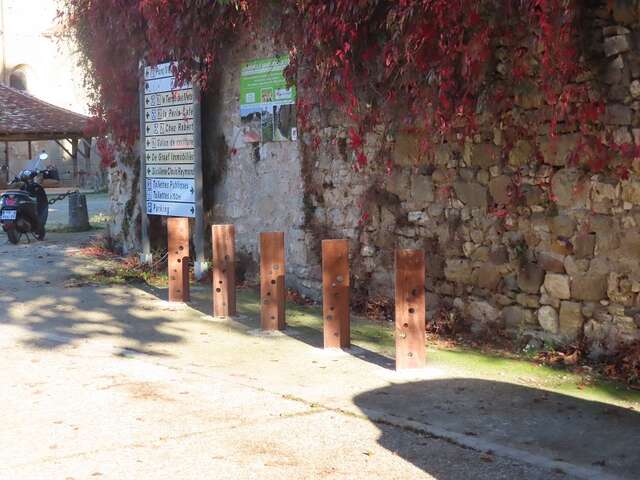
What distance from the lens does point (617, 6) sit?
21.2 ft

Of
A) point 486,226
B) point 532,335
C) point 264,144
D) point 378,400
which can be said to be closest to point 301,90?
point 264,144

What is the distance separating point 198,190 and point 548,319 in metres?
4.74

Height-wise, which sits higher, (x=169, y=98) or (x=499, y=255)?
(x=169, y=98)

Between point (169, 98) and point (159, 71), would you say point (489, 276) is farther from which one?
point (159, 71)

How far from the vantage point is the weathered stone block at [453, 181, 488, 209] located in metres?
7.64

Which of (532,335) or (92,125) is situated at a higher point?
(92,125)

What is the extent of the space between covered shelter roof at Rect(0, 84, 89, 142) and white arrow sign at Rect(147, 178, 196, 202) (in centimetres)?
1405

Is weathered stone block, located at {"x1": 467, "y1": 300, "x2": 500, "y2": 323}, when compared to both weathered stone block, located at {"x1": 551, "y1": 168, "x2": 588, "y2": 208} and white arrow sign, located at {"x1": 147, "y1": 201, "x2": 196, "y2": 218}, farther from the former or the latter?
white arrow sign, located at {"x1": 147, "y1": 201, "x2": 196, "y2": 218}

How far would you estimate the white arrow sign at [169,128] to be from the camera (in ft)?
35.5

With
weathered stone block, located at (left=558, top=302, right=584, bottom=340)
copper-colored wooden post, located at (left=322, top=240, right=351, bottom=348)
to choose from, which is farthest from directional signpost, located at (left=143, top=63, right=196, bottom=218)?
weathered stone block, located at (left=558, top=302, right=584, bottom=340)

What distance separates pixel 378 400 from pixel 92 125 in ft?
26.4

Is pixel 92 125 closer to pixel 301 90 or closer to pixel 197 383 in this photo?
pixel 301 90

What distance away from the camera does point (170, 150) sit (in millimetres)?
11078

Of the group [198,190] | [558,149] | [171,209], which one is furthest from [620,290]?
[171,209]
